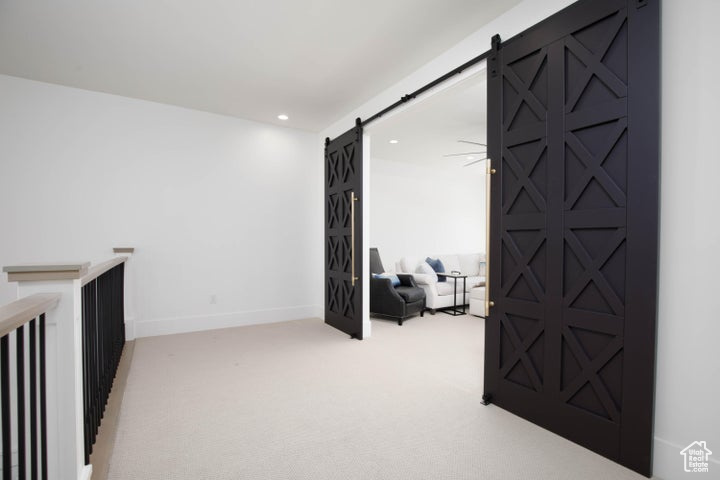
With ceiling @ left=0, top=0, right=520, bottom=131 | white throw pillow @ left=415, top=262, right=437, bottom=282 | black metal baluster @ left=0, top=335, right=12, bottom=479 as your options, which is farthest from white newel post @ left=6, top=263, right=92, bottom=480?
white throw pillow @ left=415, top=262, right=437, bottom=282

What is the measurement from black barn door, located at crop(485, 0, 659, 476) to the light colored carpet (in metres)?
0.30

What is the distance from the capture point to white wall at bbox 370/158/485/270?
22.2ft

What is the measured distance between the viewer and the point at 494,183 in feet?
8.32

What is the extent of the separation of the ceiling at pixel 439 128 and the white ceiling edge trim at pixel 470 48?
18 cm

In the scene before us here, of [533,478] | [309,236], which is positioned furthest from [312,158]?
[533,478]

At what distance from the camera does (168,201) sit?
438 cm

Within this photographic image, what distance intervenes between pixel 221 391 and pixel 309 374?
28.6 inches

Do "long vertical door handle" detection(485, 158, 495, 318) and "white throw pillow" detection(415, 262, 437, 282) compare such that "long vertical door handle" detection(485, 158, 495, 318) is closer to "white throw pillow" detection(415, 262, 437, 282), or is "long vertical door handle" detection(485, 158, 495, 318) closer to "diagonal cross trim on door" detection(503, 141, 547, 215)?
"diagonal cross trim on door" detection(503, 141, 547, 215)

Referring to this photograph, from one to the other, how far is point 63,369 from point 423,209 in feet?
21.8

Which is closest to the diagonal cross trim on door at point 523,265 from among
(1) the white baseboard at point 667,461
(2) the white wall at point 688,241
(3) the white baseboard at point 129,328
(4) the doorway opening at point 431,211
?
(2) the white wall at point 688,241

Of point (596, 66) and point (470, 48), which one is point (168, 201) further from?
point (596, 66)

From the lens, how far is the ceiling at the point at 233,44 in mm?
2504

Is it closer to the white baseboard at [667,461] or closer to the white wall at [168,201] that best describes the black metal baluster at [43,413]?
the white baseboard at [667,461]

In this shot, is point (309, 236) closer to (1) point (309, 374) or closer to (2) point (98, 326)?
(1) point (309, 374)
